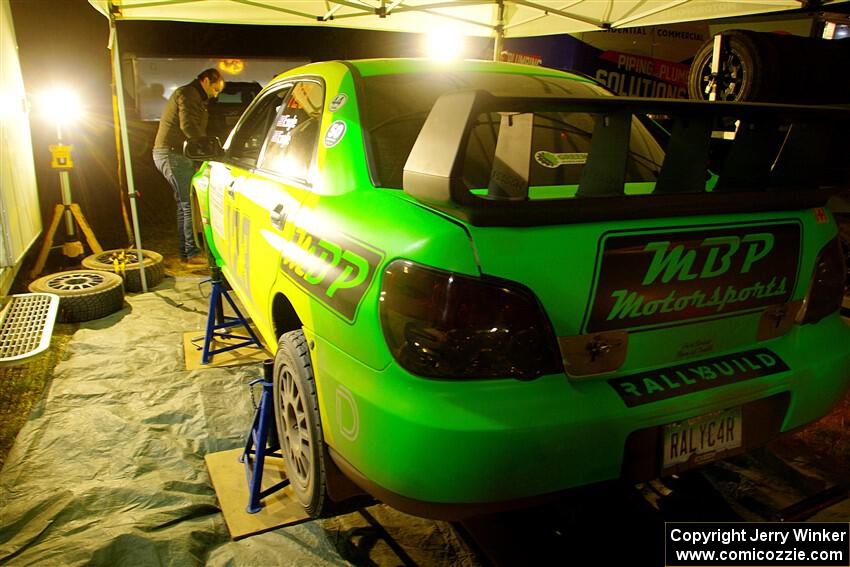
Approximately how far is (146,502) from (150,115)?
8083 millimetres

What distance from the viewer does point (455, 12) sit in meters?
6.77

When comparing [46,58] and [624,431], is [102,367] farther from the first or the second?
[46,58]

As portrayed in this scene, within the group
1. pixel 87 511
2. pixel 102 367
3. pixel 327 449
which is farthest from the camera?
pixel 102 367

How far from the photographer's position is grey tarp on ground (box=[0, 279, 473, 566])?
2.02m

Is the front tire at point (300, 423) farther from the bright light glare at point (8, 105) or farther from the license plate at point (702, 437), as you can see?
the bright light glare at point (8, 105)

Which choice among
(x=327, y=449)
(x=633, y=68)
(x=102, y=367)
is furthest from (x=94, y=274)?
(x=633, y=68)

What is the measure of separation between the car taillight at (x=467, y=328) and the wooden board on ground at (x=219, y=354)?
97.7 inches

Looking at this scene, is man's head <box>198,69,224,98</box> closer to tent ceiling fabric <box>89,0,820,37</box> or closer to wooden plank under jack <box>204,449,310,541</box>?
tent ceiling fabric <box>89,0,820,37</box>

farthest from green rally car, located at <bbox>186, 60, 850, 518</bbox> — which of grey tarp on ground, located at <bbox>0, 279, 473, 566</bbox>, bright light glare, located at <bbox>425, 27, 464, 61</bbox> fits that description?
bright light glare, located at <bbox>425, 27, 464, 61</bbox>

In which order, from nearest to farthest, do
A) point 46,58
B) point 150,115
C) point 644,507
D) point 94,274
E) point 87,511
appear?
point 644,507 < point 87,511 < point 94,274 < point 46,58 < point 150,115

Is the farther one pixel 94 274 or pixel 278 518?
pixel 94 274

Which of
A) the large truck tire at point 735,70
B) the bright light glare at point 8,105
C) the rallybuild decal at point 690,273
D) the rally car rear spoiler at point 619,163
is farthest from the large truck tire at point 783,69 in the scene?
the bright light glare at point 8,105

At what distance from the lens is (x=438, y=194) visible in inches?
53.2

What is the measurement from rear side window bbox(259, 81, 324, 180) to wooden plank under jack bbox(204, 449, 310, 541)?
125 centimetres
